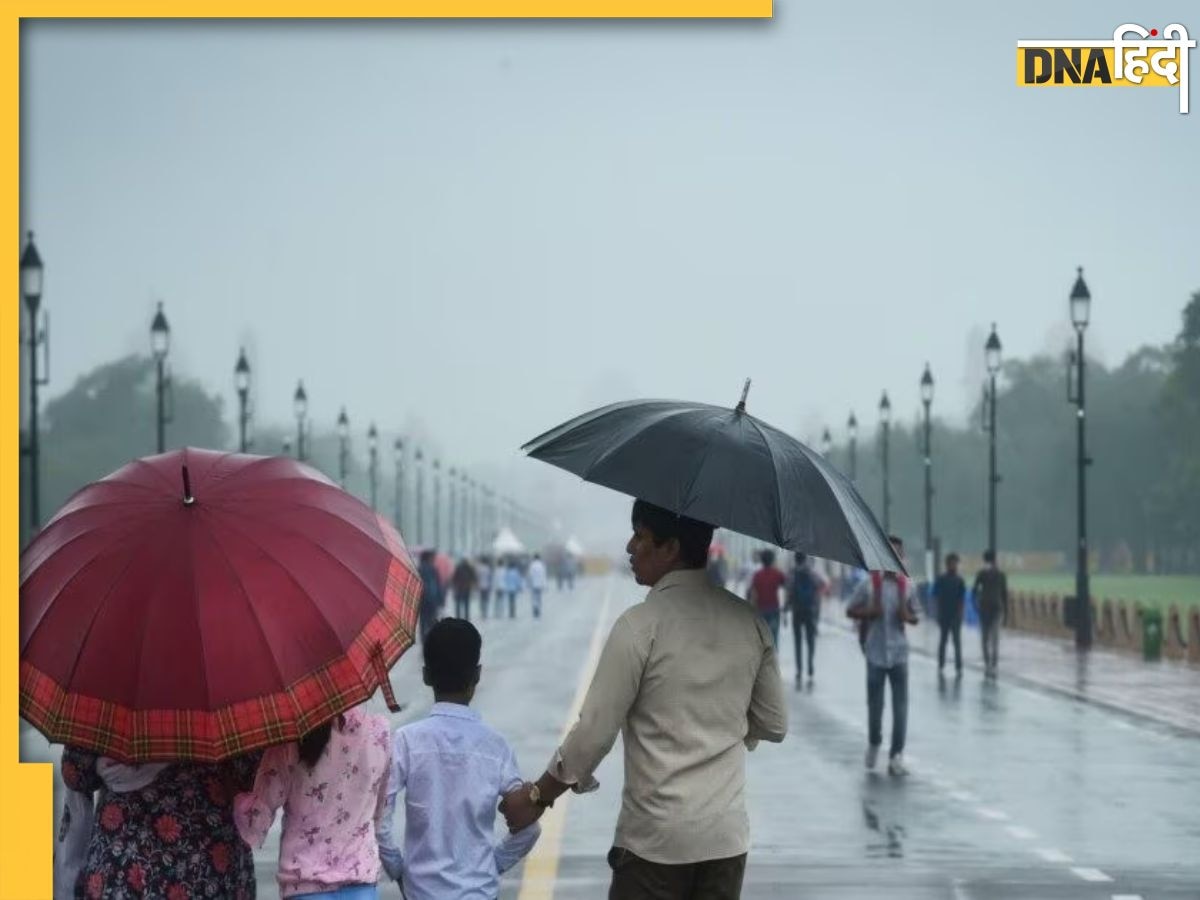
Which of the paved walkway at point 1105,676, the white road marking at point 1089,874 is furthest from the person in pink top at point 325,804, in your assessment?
the paved walkway at point 1105,676

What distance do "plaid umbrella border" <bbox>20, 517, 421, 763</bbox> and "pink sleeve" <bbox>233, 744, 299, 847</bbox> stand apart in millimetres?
380

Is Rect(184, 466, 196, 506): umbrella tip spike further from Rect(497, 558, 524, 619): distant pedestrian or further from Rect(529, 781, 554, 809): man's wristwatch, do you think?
Rect(497, 558, 524, 619): distant pedestrian

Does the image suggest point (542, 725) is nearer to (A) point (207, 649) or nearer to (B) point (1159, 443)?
(A) point (207, 649)

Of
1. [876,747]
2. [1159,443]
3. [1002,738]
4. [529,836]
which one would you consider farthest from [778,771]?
[1159,443]

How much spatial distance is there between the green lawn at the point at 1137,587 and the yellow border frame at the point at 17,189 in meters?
77.9

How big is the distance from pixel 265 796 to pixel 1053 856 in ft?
28.6

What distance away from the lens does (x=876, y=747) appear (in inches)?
783

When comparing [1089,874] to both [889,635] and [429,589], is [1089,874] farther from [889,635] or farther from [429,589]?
[429,589]

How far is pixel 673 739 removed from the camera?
6.79 meters

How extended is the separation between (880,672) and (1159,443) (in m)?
130

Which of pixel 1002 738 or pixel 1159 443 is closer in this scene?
pixel 1002 738

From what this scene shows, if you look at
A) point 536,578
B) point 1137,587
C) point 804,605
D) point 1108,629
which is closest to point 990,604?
point 804,605

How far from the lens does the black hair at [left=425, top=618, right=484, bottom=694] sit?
695cm

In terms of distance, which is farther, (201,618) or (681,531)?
(681,531)
